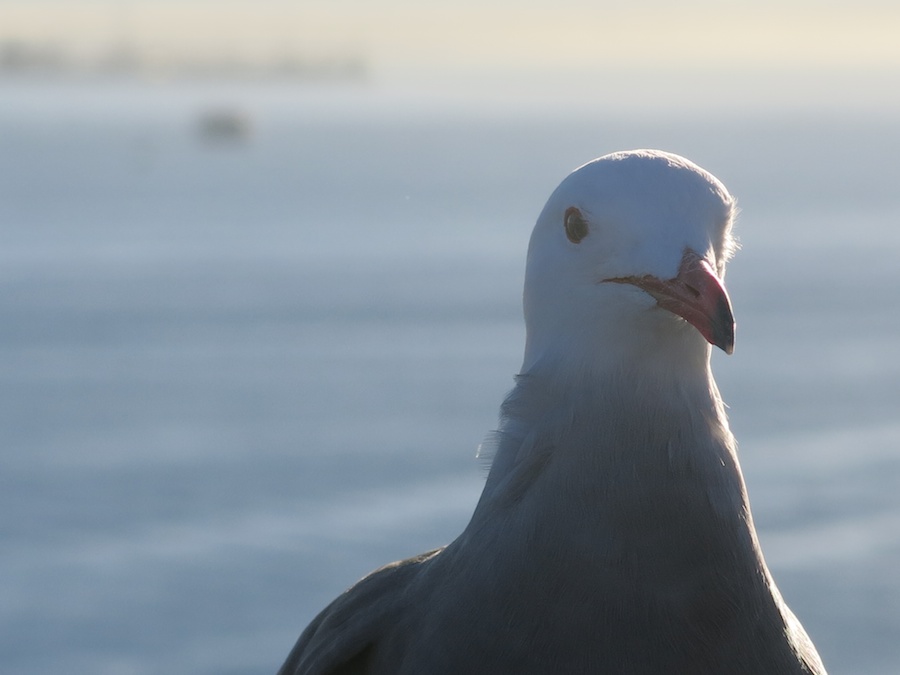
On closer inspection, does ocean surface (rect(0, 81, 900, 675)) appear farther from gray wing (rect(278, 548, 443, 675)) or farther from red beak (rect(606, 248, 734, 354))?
red beak (rect(606, 248, 734, 354))

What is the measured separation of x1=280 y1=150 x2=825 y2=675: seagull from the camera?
7.99ft

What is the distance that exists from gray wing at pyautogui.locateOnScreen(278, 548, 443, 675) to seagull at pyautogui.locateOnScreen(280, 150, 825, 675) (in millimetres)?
70

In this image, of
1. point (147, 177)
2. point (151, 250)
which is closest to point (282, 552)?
point (151, 250)

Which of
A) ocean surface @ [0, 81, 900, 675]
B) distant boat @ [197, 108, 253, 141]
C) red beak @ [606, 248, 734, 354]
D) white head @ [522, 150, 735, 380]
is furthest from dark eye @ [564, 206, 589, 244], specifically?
distant boat @ [197, 108, 253, 141]

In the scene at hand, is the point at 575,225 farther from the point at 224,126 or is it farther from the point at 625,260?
the point at 224,126

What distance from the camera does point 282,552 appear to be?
261 inches

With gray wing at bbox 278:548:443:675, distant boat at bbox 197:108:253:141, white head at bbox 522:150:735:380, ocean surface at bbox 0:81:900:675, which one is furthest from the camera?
distant boat at bbox 197:108:253:141

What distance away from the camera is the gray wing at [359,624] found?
2.75m

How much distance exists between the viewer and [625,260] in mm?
2475

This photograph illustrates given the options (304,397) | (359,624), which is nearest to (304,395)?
(304,397)

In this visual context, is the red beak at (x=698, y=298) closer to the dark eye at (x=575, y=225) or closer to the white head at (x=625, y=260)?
the white head at (x=625, y=260)

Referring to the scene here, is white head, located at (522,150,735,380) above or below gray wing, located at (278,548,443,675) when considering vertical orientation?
above

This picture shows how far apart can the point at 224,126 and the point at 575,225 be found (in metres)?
30.6

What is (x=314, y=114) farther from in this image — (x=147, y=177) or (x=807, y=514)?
(x=807, y=514)
